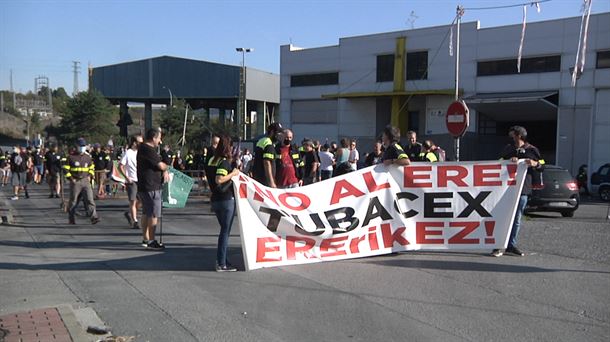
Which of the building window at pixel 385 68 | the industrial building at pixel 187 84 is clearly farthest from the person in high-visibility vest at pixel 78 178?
the industrial building at pixel 187 84

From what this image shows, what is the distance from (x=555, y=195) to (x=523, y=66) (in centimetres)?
2065

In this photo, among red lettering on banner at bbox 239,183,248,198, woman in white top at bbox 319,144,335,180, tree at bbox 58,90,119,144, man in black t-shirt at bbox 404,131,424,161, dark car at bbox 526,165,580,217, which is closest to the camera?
red lettering on banner at bbox 239,183,248,198

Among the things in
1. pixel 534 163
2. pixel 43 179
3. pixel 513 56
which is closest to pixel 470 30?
pixel 513 56

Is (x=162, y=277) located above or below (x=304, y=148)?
below

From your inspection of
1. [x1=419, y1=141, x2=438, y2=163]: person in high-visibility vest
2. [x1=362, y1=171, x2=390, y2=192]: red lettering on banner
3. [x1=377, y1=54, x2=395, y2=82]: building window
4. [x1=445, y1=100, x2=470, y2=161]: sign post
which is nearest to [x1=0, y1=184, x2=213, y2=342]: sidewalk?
[x1=362, y1=171, x2=390, y2=192]: red lettering on banner

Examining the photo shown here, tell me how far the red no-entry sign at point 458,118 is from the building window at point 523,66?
22074 mm

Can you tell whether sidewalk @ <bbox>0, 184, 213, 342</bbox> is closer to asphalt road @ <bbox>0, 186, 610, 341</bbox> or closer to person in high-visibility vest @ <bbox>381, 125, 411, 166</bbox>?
asphalt road @ <bbox>0, 186, 610, 341</bbox>

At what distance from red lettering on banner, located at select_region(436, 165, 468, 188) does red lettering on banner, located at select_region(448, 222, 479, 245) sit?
57 centimetres

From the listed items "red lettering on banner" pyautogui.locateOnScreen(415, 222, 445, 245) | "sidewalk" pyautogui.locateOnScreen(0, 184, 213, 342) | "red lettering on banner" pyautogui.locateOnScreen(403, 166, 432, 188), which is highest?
"red lettering on banner" pyautogui.locateOnScreen(403, 166, 432, 188)

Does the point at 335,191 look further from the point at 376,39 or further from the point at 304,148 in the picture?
the point at 376,39

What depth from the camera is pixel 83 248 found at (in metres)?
9.20

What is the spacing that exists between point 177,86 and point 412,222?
5151cm

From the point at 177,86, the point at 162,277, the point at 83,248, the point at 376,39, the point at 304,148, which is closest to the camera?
the point at 162,277

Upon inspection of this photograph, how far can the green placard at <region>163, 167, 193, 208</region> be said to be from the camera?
10211mm
